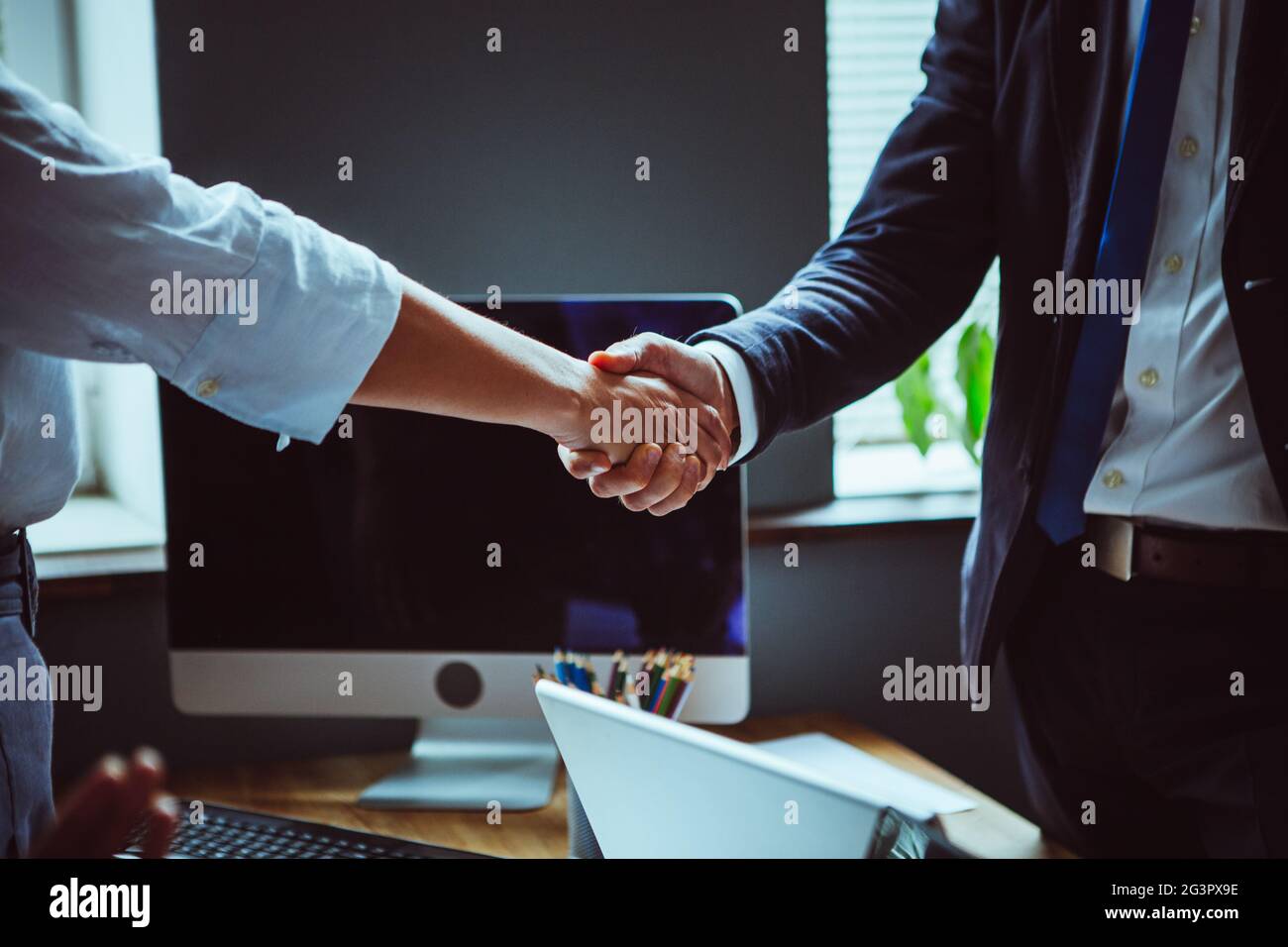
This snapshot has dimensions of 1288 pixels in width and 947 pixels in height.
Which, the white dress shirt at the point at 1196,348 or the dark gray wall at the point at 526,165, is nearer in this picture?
the white dress shirt at the point at 1196,348

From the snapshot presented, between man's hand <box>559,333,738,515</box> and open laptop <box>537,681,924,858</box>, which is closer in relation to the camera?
open laptop <box>537,681,924,858</box>

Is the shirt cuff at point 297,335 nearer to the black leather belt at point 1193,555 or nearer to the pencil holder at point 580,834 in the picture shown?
the pencil holder at point 580,834

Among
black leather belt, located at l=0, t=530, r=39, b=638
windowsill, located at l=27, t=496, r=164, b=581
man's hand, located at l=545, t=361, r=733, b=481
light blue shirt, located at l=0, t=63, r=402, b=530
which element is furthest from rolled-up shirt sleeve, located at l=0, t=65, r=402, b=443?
windowsill, located at l=27, t=496, r=164, b=581

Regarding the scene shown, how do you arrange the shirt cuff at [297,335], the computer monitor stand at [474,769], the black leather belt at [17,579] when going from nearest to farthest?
the shirt cuff at [297,335] < the black leather belt at [17,579] < the computer monitor stand at [474,769]

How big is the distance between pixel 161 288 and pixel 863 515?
46.0 inches

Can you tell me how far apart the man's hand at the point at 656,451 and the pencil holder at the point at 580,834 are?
0.29 meters

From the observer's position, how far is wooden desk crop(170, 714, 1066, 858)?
3.93 ft

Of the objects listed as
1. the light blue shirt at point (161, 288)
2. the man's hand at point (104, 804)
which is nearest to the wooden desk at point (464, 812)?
the light blue shirt at point (161, 288)

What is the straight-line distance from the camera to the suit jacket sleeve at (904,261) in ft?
4.08

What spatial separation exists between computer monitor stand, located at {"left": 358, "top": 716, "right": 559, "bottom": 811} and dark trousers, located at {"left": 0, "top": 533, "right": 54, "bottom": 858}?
0.50 meters

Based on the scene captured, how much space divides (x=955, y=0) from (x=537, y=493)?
71 centimetres

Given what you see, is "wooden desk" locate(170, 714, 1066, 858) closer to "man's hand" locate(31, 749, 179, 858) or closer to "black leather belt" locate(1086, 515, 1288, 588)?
"black leather belt" locate(1086, 515, 1288, 588)
